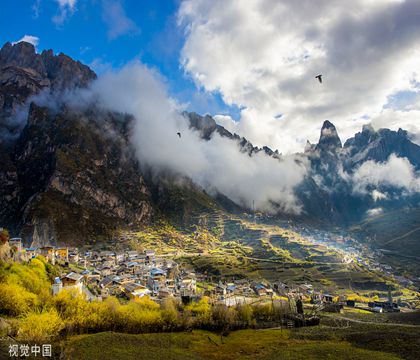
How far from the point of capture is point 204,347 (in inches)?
2635

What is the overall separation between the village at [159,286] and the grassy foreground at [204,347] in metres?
22.6

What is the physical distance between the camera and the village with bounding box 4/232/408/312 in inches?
3907

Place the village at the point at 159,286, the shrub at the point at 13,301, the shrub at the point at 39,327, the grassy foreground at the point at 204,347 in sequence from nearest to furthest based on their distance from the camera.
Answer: the shrub at the point at 39,327, the grassy foreground at the point at 204,347, the shrub at the point at 13,301, the village at the point at 159,286

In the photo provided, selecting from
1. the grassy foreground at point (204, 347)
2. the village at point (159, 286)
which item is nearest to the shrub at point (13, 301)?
the grassy foreground at point (204, 347)

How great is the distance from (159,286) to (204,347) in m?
52.4

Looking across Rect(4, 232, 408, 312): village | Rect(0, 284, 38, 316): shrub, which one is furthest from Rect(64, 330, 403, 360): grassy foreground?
Rect(4, 232, 408, 312): village

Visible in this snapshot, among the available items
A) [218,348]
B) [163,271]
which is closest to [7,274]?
[218,348]

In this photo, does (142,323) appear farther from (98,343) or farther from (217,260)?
(217,260)

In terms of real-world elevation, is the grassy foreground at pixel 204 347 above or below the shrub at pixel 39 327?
below

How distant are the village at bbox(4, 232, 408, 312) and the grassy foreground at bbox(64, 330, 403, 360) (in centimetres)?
2256

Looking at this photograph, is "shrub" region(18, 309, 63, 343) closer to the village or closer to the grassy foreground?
the grassy foreground

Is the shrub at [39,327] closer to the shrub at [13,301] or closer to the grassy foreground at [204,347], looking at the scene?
the shrub at [13,301]

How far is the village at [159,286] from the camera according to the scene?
9925cm

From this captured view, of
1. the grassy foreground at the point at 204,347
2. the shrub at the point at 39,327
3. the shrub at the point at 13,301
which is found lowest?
the grassy foreground at the point at 204,347
